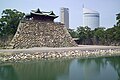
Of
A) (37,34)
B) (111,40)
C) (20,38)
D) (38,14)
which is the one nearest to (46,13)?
(38,14)

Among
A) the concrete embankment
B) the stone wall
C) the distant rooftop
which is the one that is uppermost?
the distant rooftop

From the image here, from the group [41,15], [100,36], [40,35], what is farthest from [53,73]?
[100,36]

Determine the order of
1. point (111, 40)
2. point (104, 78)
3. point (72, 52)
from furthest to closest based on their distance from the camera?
point (111, 40) → point (72, 52) → point (104, 78)

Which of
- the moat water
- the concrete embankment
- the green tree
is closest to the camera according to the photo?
the moat water

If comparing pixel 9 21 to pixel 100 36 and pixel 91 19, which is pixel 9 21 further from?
pixel 91 19

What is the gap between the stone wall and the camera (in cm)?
3147

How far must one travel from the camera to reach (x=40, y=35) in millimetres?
33625

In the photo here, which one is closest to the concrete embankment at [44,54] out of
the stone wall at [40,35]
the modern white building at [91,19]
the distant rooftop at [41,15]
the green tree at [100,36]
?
the stone wall at [40,35]

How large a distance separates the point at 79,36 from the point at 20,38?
85.2ft

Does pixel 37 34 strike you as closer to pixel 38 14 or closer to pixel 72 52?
pixel 38 14

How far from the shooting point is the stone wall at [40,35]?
31469 mm

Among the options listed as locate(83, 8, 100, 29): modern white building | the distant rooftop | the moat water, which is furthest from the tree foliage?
locate(83, 8, 100, 29): modern white building

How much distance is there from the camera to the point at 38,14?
111 feet

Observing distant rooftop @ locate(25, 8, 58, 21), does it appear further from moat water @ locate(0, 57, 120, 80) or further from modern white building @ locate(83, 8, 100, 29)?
modern white building @ locate(83, 8, 100, 29)
